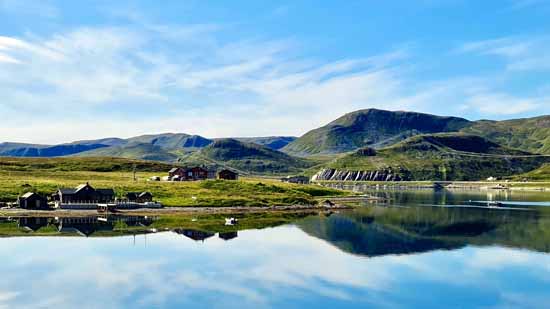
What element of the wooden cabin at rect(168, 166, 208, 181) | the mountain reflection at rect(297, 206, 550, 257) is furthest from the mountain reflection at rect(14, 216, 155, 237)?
the wooden cabin at rect(168, 166, 208, 181)

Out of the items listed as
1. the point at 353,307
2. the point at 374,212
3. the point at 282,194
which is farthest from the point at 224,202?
the point at 353,307

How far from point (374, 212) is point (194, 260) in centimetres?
7604

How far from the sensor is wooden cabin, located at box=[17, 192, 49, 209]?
107750mm

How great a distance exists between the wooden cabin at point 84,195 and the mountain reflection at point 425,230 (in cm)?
4454

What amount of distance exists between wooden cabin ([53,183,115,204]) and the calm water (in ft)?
68.8

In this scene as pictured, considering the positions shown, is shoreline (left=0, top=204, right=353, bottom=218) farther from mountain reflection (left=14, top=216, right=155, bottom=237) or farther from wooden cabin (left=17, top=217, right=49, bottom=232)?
wooden cabin (left=17, top=217, right=49, bottom=232)

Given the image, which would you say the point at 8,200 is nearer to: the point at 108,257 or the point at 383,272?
the point at 108,257

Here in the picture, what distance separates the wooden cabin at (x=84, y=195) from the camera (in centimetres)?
11350

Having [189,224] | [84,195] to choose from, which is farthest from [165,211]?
[84,195]

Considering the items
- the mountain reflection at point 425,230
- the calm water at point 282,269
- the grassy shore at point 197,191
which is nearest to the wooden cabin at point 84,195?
the grassy shore at point 197,191

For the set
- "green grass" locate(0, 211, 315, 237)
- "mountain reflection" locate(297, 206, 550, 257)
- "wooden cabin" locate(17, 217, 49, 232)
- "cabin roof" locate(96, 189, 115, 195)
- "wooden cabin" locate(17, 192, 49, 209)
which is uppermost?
"cabin roof" locate(96, 189, 115, 195)

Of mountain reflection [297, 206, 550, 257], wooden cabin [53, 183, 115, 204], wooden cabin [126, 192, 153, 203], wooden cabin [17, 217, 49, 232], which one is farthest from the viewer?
wooden cabin [126, 192, 153, 203]

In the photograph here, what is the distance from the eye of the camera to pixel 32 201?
108188 millimetres

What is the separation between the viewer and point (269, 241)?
8188cm
